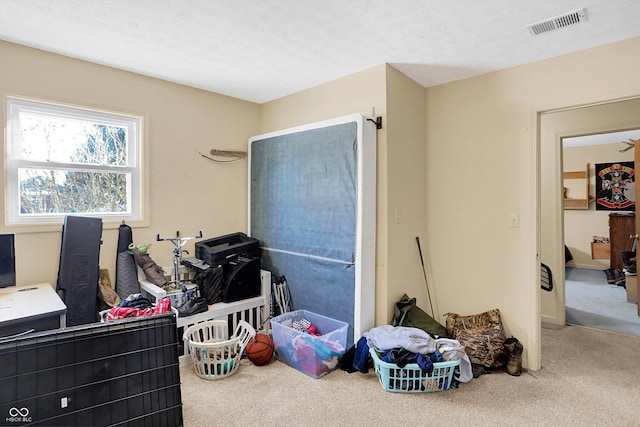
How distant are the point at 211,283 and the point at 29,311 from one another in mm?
1309

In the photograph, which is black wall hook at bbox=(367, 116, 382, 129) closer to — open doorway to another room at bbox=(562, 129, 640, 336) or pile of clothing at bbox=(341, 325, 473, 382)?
pile of clothing at bbox=(341, 325, 473, 382)

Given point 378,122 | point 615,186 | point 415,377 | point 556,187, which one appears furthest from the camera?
point 615,186

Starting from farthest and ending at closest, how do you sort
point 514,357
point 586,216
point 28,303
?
point 586,216
point 514,357
point 28,303

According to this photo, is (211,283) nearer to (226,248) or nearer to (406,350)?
(226,248)

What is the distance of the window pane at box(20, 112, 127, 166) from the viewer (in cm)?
283

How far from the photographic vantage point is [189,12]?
2188 mm

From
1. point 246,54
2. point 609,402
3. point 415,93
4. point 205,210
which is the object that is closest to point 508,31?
point 415,93

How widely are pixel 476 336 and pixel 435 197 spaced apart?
1.28m

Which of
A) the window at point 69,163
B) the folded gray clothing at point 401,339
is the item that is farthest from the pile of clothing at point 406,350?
the window at point 69,163

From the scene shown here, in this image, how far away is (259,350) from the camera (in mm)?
2814

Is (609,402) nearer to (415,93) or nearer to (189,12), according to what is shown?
(415,93)

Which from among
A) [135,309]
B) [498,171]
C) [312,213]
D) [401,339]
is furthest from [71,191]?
[498,171]

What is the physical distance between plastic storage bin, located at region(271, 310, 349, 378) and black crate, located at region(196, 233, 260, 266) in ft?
2.51

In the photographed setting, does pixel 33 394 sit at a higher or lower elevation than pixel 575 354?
higher
